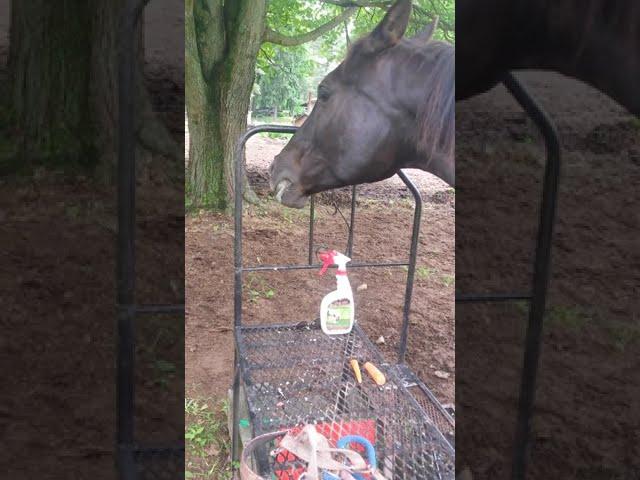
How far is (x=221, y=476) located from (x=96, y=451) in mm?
226

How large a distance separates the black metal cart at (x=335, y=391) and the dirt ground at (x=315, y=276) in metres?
0.02

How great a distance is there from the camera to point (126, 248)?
0.79 meters

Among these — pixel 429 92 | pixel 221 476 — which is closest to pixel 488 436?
pixel 221 476

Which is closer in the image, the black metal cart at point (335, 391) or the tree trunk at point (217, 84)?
the tree trunk at point (217, 84)

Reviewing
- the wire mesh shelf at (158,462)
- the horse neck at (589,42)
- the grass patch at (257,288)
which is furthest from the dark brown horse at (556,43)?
the wire mesh shelf at (158,462)

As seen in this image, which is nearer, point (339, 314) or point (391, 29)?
point (391, 29)

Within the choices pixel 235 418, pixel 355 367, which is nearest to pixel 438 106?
pixel 355 367

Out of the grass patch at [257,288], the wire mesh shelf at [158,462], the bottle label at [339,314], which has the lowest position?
the wire mesh shelf at [158,462]

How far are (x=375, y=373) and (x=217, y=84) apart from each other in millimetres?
597

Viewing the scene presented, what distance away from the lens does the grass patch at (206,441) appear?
0.90 metres

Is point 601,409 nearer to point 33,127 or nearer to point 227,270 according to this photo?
point 227,270

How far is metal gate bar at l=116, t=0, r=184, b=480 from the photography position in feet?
2.44

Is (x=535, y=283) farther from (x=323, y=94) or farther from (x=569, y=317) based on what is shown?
(x=569, y=317)

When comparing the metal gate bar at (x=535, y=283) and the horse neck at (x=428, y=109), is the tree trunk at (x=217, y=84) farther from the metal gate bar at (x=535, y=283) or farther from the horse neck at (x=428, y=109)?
Answer: the metal gate bar at (x=535, y=283)
